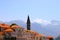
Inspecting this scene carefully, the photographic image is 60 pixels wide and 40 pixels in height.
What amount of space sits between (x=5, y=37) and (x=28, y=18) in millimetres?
36147

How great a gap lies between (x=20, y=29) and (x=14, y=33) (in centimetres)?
394

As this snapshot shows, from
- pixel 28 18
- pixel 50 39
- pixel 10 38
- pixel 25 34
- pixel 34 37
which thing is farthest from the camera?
pixel 28 18

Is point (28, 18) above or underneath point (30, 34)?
above

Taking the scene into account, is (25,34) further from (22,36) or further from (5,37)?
(5,37)

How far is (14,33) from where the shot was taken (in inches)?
3765

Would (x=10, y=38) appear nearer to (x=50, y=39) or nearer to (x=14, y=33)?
(x=14, y=33)

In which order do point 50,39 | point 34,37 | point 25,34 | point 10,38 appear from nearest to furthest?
1. point 10,38
2. point 25,34
3. point 34,37
4. point 50,39

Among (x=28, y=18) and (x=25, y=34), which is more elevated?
(x=28, y=18)

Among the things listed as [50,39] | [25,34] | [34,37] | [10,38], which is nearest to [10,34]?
[10,38]

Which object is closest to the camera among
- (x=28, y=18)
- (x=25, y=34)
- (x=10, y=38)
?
(x=10, y=38)

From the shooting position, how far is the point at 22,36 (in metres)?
98.4

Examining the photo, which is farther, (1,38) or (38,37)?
(38,37)

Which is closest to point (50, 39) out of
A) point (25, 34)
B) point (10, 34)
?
point (25, 34)

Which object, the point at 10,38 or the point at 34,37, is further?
the point at 34,37
